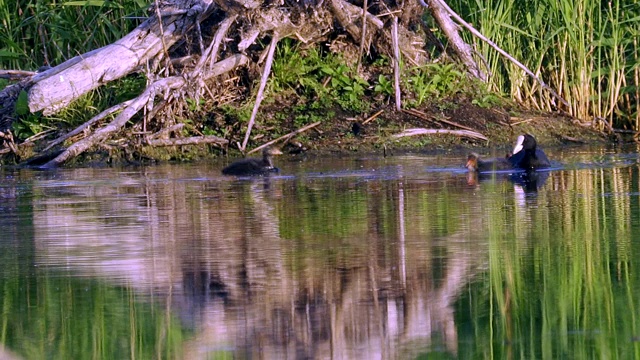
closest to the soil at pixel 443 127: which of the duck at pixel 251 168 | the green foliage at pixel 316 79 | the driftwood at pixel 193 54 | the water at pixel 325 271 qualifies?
the driftwood at pixel 193 54

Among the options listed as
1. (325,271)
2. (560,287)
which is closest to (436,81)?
(325,271)

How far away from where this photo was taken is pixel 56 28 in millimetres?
15016

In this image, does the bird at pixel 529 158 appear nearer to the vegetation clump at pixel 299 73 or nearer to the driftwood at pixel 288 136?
the vegetation clump at pixel 299 73

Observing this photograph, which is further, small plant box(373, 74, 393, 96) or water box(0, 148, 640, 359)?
small plant box(373, 74, 393, 96)

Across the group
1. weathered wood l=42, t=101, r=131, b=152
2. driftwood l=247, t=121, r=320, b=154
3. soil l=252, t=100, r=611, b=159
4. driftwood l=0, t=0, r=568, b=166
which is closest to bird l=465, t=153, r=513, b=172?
soil l=252, t=100, r=611, b=159

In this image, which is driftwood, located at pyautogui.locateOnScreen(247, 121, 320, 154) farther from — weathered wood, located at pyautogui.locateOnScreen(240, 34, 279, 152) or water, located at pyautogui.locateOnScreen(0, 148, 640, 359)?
water, located at pyautogui.locateOnScreen(0, 148, 640, 359)

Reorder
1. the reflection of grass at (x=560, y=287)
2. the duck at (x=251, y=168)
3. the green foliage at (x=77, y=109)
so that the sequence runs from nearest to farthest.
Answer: the reflection of grass at (x=560, y=287) < the duck at (x=251, y=168) < the green foliage at (x=77, y=109)

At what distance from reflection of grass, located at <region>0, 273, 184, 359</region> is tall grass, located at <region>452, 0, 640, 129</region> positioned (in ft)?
31.7

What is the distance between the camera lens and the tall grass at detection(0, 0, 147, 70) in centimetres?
1498

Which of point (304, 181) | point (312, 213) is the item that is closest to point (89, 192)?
point (304, 181)

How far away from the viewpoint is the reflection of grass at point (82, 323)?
474 centimetres

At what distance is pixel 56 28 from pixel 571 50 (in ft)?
21.3

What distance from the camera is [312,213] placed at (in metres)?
8.41

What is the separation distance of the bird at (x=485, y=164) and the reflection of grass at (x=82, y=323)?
5751 mm
